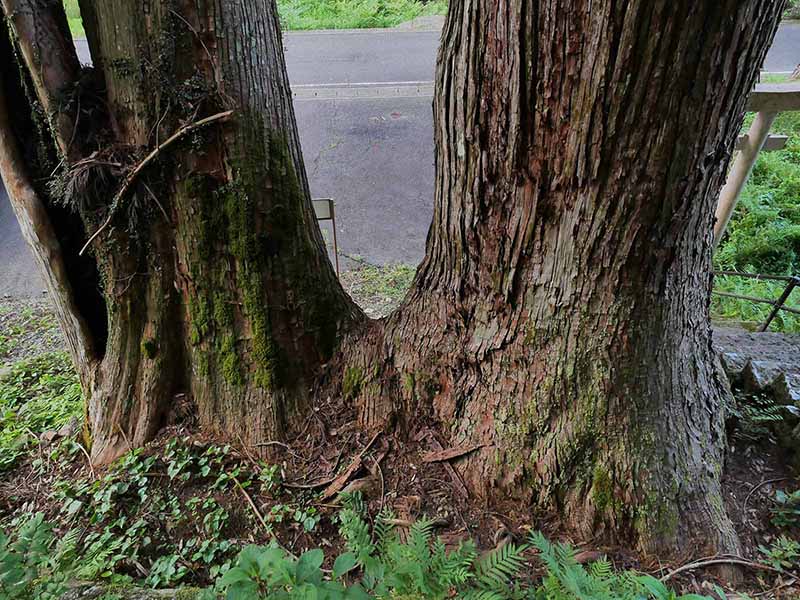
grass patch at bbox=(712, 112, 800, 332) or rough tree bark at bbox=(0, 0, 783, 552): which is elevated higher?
rough tree bark at bbox=(0, 0, 783, 552)

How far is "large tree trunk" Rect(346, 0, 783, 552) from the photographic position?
149cm

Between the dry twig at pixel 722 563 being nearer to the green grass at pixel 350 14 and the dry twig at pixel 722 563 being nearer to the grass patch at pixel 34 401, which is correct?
the grass patch at pixel 34 401

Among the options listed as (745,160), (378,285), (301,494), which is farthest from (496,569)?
(745,160)

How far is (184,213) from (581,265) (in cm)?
159

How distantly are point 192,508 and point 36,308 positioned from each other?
3933 millimetres

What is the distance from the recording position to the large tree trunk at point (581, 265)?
1486 mm

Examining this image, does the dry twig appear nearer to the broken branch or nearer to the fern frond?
the fern frond

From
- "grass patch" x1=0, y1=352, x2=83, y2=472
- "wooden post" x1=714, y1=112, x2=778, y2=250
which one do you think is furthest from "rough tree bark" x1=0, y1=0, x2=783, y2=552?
"wooden post" x1=714, y1=112, x2=778, y2=250

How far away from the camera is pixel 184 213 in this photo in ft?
7.11

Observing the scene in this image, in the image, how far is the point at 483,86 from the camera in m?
1.71

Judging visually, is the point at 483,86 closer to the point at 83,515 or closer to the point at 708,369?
the point at 708,369

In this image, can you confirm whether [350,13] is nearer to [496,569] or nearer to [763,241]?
[763,241]

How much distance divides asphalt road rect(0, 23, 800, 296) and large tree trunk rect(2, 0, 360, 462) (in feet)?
12.4

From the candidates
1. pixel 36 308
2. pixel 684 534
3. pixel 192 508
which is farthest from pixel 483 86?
pixel 36 308
